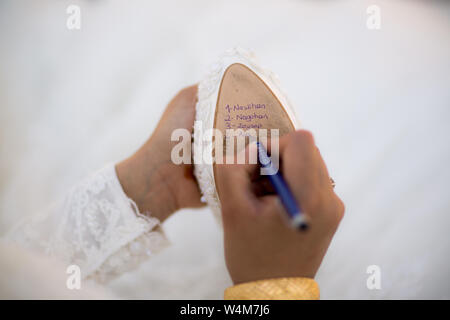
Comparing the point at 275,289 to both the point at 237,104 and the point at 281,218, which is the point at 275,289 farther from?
the point at 237,104

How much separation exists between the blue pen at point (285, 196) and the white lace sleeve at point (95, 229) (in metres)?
0.30

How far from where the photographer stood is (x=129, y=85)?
86 cm

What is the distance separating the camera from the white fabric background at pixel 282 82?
761 mm

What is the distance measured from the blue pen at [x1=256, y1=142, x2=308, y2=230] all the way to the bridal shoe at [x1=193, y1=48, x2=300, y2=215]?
133 millimetres

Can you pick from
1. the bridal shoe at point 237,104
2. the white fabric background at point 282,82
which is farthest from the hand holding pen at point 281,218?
the white fabric background at point 282,82

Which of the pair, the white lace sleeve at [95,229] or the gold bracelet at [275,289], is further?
the white lace sleeve at [95,229]

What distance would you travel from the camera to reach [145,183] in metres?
0.60

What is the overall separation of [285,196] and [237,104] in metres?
0.26

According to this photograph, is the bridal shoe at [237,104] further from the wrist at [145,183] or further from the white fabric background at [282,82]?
the white fabric background at [282,82]
